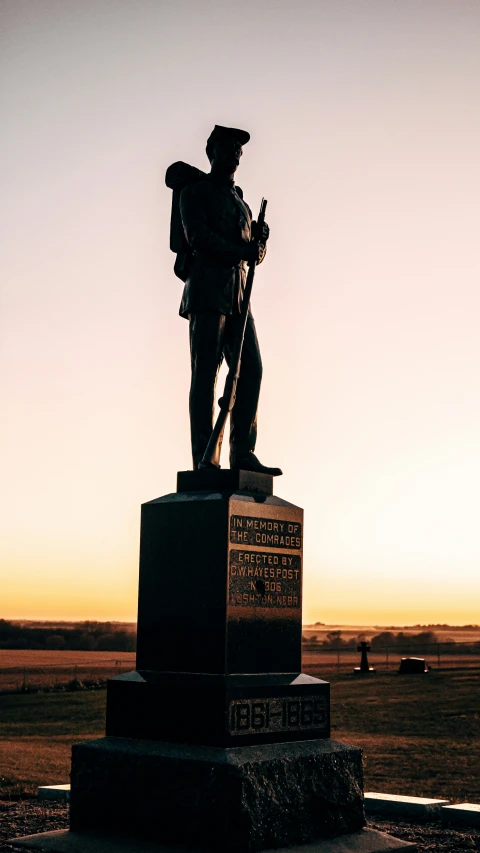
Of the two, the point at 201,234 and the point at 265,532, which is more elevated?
the point at 201,234

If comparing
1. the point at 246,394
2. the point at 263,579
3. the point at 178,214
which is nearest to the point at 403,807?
the point at 263,579

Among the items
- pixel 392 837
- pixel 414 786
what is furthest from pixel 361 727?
pixel 392 837

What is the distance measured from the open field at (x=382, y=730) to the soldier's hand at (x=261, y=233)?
17.8 feet

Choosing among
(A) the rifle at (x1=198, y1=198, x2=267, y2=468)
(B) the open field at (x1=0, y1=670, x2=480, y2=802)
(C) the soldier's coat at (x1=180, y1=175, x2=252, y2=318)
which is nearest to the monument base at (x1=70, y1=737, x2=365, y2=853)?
(A) the rifle at (x1=198, y1=198, x2=267, y2=468)

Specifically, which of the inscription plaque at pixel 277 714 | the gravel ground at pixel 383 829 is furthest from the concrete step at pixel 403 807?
the inscription plaque at pixel 277 714

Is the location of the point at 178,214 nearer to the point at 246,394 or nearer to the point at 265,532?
the point at 246,394

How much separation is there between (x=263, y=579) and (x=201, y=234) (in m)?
2.57

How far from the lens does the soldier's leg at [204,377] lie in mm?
7543

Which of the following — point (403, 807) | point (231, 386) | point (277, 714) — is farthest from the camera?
point (403, 807)

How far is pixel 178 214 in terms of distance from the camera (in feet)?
26.2

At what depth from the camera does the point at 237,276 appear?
7.71 metres

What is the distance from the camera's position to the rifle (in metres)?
7.32

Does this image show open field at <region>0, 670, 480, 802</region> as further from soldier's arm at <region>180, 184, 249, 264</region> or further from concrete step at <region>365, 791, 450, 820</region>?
soldier's arm at <region>180, 184, 249, 264</region>

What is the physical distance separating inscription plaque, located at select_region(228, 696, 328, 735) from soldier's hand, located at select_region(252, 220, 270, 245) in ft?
11.0
